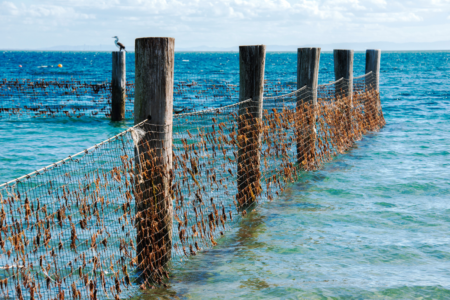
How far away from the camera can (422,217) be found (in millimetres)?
6973

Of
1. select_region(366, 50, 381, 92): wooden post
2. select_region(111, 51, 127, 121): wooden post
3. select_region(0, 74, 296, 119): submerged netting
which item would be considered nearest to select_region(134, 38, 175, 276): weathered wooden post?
select_region(366, 50, 381, 92): wooden post

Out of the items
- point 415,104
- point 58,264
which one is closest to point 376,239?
point 58,264

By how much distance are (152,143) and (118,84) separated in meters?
12.6

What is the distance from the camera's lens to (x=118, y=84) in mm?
16609

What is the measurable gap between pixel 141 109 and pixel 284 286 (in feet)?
8.02

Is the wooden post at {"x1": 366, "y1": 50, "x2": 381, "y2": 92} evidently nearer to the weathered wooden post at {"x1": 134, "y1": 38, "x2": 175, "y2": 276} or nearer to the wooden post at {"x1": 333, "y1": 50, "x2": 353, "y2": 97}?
the wooden post at {"x1": 333, "y1": 50, "x2": 353, "y2": 97}

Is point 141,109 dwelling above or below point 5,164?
above

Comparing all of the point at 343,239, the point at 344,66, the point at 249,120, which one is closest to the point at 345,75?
the point at 344,66

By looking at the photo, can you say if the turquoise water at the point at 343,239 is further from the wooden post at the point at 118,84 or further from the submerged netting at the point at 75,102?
the submerged netting at the point at 75,102

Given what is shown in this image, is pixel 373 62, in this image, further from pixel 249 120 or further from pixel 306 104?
pixel 249 120

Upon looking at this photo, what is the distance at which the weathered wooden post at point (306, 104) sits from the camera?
29.3 feet

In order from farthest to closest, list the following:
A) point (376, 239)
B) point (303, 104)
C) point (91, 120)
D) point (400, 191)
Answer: point (91, 120) → point (303, 104) → point (400, 191) → point (376, 239)

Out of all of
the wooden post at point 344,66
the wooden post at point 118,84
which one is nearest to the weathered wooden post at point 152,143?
the wooden post at point 344,66

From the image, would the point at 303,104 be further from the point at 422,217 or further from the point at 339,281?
the point at 339,281
